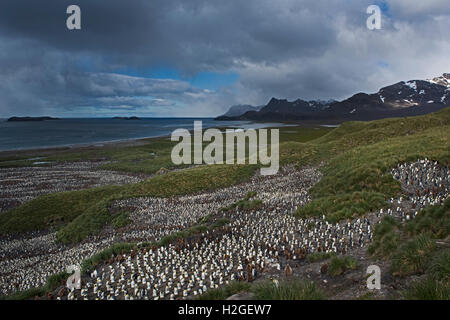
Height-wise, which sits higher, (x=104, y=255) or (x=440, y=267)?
(x=440, y=267)

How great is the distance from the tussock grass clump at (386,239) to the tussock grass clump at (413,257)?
113cm

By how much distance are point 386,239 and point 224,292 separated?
6.64 m

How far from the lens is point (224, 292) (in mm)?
8234

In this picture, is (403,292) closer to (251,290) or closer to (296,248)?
(251,290)

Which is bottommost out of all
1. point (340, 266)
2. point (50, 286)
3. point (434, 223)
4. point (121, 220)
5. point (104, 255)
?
point (121, 220)

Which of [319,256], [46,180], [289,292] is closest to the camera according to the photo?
[289,292]

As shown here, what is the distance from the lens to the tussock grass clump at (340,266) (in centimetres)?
915

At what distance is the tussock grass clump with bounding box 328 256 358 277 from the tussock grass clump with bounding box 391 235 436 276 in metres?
1.31

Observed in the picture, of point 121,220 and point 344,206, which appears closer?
point 344,206

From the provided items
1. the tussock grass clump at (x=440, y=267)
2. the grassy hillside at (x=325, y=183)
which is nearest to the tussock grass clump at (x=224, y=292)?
the tussock grass clump at (x=440, y=267)

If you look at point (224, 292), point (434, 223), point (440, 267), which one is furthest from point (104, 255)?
point (434, 223)

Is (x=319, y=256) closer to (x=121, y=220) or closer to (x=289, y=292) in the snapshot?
(x=289, y=292)

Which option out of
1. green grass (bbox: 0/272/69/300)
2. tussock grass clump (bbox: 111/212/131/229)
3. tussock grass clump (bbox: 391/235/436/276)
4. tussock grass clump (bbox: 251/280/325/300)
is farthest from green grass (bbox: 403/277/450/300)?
tussock grass clump (bbox: 111/212/131/229)
